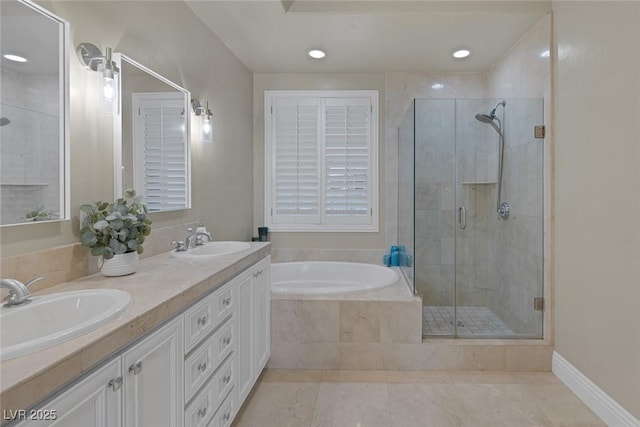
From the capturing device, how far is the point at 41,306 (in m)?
1.05

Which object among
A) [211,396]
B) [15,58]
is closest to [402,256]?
[211,396]

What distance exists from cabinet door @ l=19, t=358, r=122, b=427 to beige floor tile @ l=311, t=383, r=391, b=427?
1294 millimetres

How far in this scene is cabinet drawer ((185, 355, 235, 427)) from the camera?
1.33m

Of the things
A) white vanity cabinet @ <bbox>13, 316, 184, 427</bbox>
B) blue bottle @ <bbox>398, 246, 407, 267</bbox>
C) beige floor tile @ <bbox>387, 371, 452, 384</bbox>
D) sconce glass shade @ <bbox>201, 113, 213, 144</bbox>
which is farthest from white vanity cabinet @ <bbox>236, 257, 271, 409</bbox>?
blue bottle @ <bbox>398, 246, 407, 267</bbox>

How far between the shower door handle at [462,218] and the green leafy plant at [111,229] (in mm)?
2475

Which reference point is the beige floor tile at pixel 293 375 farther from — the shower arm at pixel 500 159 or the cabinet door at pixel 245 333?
the shower arm at pixel 500 159

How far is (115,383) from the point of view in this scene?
910mm

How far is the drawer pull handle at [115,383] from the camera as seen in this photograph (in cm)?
89

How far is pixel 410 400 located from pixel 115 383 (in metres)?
1.77

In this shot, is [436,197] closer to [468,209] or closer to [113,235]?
[468,209]

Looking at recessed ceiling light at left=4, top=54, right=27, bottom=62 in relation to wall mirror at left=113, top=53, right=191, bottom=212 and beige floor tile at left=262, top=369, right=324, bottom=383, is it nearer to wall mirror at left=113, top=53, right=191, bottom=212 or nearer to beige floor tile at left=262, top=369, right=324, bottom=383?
wall mirror at left=113, top=53, right=191, bottom=212

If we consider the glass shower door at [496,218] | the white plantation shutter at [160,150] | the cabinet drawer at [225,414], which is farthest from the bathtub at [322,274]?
the cabinet drawer at [225,414]

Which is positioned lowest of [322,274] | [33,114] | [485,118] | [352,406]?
[352,406]

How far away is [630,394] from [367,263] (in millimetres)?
2227
